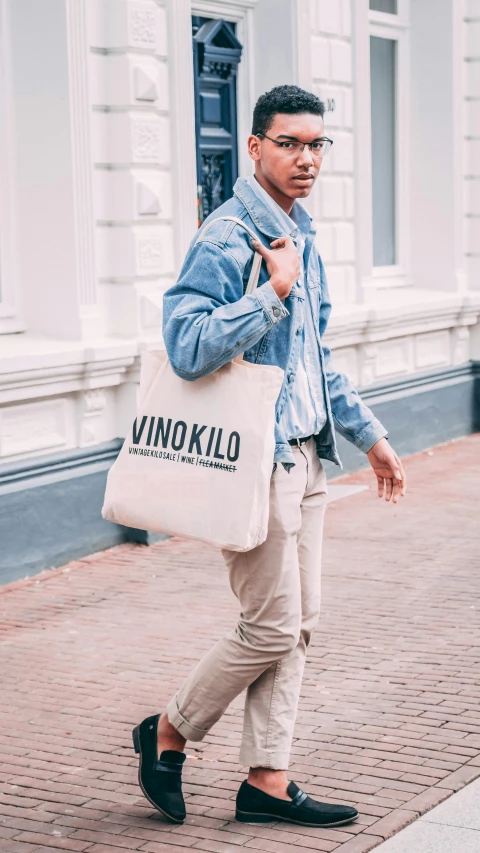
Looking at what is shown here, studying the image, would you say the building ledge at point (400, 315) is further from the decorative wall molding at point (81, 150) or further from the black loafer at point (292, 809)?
the black loafer at point (292, 809)

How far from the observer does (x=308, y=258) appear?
4129mm

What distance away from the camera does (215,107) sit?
991 cm

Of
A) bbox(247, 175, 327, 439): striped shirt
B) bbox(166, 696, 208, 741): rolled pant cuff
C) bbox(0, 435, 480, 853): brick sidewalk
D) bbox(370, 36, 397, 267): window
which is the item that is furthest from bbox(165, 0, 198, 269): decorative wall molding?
bbox(166, 696, 208, 741): rolled pant cuff

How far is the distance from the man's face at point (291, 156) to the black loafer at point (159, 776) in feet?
5.38

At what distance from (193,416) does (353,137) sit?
23.6ft

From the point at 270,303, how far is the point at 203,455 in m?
0.46

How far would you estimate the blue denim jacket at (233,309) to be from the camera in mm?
3686

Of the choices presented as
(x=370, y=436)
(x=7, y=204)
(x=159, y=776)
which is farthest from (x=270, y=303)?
(x=7, y=204)

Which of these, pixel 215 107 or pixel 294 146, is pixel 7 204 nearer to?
pixel 215 107

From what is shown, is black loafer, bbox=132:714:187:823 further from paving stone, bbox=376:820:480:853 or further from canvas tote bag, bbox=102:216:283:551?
canvas tote bag, bbox=102:216:283:551

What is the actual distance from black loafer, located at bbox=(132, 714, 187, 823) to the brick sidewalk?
65 mm

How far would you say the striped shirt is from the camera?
3961mm

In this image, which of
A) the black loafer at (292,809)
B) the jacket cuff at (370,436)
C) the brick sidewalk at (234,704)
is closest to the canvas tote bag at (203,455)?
the jacket cuff at (370,436)

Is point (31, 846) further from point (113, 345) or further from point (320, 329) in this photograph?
point (113, 345)
